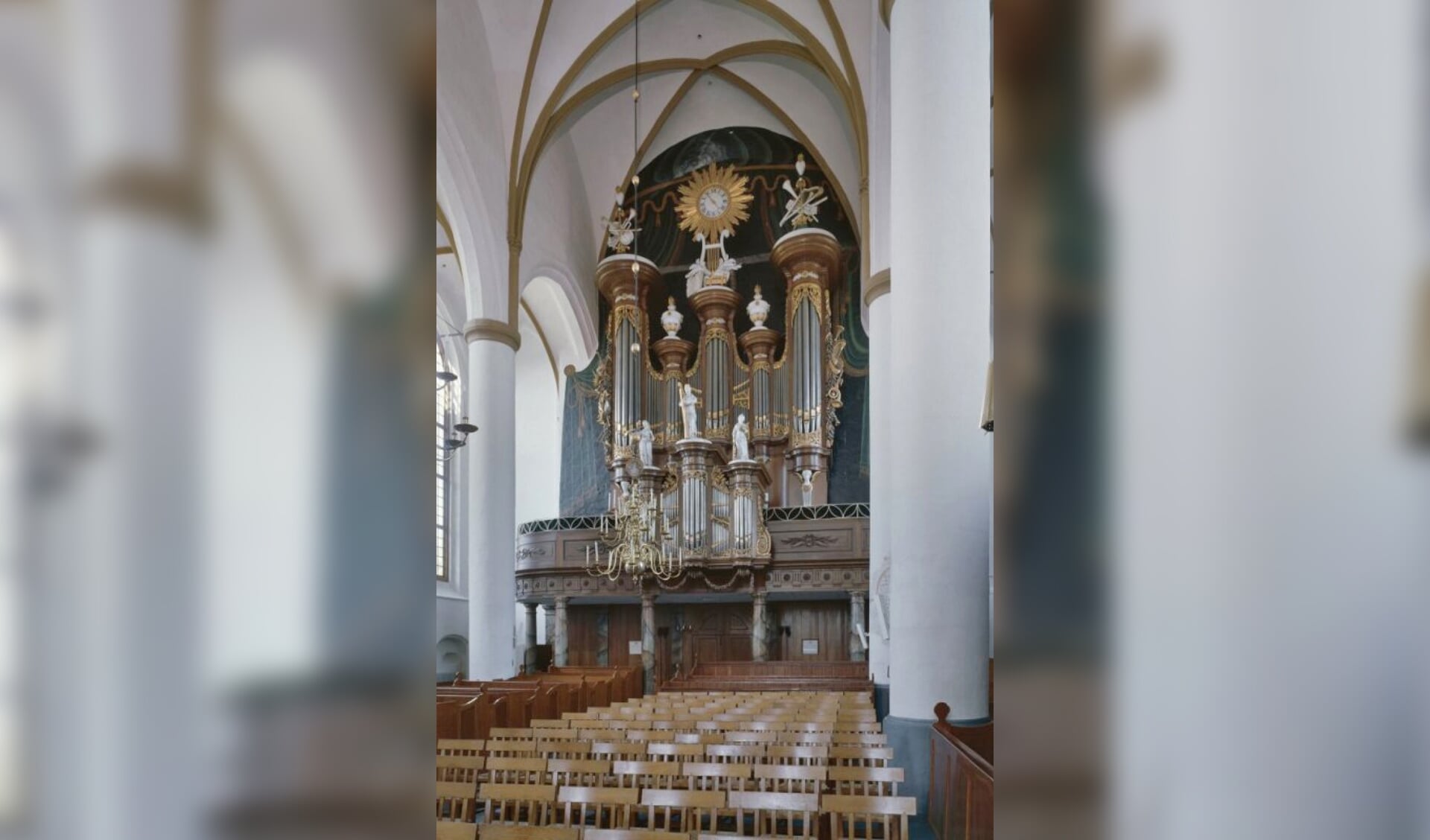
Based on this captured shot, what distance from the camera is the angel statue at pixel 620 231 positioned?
1833cm

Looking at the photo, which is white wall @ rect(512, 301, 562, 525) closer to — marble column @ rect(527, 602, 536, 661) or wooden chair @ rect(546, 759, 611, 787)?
marble column @ rect(527, 602, 536, 661)

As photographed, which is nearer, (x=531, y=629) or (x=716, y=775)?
(x=716, y=775)

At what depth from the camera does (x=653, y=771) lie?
467 cm

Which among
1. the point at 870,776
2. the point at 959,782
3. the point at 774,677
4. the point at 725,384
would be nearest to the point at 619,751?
the point at 870,776

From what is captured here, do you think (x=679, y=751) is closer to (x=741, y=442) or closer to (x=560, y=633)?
(x=741, y=442)

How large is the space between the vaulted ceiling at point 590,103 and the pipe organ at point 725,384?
151cm

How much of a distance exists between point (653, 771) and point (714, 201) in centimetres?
1581

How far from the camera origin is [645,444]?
1280cm

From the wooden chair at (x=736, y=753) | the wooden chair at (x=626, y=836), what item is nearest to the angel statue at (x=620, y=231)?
the wooden chair at (x=736, y=753)
